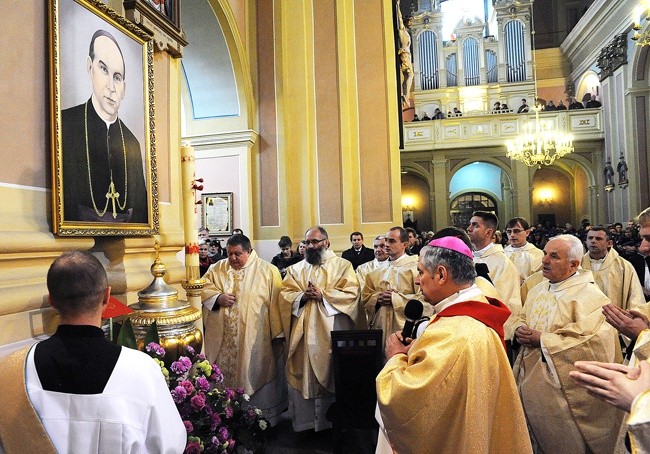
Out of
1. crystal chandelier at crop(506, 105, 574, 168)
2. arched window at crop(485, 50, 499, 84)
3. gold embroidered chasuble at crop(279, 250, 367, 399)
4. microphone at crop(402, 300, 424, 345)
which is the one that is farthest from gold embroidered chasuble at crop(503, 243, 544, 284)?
→ arched window at crop(485, 50, 499, 84)

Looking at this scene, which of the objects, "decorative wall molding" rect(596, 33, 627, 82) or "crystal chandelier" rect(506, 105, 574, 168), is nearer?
"crystal chandelier" rect(506, 105, 574, 168)

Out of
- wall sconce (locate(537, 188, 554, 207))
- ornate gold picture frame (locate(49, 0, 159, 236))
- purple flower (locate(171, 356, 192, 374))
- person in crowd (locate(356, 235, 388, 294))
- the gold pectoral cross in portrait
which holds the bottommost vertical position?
purple flower (locate(171, 356, 192, 374))

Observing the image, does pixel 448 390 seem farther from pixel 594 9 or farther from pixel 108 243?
pixel 594 9

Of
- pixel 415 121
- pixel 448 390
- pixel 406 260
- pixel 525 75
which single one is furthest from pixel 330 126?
pixel 525 75

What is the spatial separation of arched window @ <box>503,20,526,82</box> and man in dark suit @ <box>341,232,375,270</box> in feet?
62.4

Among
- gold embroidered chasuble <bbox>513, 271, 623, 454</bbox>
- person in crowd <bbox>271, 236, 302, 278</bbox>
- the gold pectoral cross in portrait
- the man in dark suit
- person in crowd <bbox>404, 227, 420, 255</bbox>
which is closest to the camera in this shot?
the gold pectoral cross in portrait

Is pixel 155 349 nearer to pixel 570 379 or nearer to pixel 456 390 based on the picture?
pixel 456 390

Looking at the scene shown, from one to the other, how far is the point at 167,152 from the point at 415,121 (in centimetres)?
1707

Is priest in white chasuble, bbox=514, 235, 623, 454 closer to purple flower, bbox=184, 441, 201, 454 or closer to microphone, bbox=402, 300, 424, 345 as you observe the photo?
microphone, bbox=402, 300, 424, 345

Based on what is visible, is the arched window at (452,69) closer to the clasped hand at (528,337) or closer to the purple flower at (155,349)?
the clasped hand at (528,337)

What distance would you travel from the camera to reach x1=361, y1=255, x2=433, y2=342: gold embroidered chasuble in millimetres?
4312

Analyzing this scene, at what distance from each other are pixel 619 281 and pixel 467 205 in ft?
60.0

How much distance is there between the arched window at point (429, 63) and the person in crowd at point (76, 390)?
23.4 meters

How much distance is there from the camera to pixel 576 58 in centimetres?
2230
